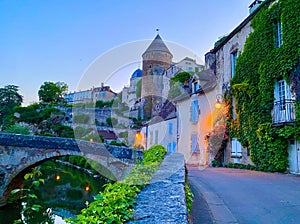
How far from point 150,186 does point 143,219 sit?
1.32 metres

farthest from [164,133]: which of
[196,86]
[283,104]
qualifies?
[283,104]

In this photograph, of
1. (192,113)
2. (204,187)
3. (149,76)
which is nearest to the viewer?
(204,187)

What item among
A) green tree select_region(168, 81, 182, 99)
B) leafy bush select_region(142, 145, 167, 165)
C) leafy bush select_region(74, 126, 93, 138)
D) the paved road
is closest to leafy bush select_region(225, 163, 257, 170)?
the paved road

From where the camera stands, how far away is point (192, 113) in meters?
18.6

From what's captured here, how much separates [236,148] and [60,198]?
10832 mm

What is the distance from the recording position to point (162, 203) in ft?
7.39

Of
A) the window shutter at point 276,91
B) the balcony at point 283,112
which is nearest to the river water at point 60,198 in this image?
the balcony at point 283,112

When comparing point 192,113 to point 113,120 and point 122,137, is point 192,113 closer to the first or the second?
point 122,137

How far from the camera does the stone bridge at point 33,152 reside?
43.2 ft

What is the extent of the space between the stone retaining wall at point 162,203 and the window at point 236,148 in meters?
10.8

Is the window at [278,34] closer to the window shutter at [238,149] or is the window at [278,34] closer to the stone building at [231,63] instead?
the stone building at [231,63]

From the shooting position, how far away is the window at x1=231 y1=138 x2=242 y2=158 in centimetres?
1332

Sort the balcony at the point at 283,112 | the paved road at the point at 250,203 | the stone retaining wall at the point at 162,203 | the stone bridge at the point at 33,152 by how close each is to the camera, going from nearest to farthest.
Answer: the stone retaining wall at the point at 162,203
the paved road at the point at 250,203
the balcony at the point at 283,112
the stone bridge at the point at 33,152

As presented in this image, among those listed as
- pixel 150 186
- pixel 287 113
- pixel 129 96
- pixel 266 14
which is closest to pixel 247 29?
pixel 266 14
